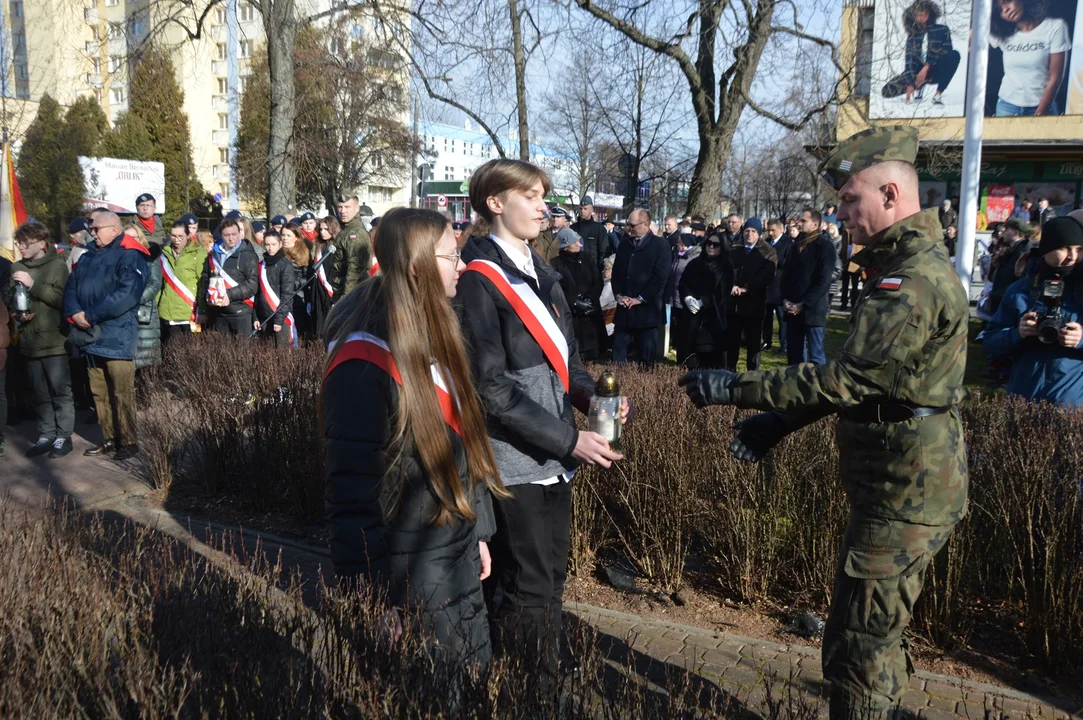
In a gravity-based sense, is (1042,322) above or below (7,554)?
above

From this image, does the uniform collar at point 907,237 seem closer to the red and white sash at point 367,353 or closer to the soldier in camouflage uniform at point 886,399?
the soldier in camouflage uniform at point 886,399

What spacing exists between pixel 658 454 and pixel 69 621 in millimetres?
3235

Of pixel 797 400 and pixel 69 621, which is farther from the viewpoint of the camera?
pixel 797 400

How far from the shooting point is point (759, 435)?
3.33 meters

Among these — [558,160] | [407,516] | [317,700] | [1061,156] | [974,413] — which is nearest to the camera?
[317,700]

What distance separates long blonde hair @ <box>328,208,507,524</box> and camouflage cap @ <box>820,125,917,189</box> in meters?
1.33

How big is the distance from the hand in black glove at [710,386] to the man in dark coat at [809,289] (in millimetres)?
7483

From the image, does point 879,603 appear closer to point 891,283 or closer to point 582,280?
point 891,283

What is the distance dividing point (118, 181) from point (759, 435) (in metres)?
32.4

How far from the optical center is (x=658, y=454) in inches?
195

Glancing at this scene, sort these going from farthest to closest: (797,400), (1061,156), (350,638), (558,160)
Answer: (558,160)
(1061,156)
(797,400)
(350,638)

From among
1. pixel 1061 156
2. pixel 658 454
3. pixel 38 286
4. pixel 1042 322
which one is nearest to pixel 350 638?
pixel 658 454

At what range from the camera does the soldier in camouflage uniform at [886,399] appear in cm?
276

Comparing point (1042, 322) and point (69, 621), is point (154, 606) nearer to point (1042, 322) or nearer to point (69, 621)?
point (69, 621)
